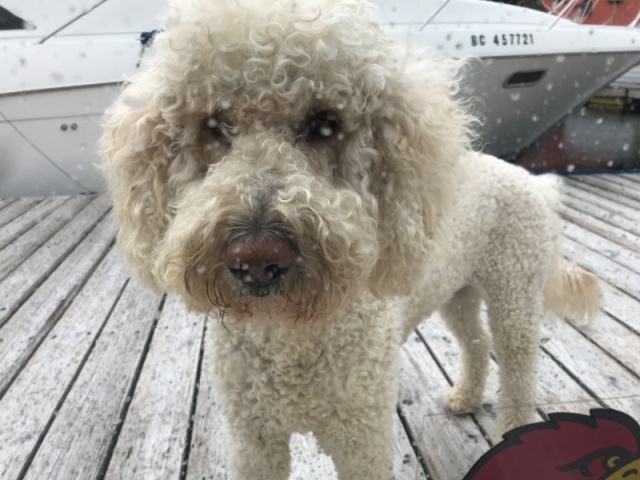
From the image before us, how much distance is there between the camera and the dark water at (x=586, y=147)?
182 inches

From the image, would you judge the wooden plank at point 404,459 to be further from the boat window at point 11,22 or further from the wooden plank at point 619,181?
the boat window at point 11,22

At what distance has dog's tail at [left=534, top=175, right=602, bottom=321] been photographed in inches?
71.9

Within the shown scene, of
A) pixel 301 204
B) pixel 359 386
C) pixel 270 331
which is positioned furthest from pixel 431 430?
pixel 301 204

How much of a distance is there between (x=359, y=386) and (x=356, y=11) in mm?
733

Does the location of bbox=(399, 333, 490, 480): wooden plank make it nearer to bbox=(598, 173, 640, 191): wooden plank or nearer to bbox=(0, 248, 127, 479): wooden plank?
bbox=(0, 248, 127, 479): wooden plank

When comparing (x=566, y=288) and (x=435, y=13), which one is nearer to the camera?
(x=566, y=288)

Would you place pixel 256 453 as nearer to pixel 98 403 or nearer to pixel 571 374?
pixel 98 403

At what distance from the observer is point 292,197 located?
35.5 inches

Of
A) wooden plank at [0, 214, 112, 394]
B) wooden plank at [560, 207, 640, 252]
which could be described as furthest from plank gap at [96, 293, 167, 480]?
wooden plank at [560, 207, 640, 252]

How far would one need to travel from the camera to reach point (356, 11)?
1.05 meters

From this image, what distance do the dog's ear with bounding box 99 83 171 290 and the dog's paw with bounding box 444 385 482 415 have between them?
3.68 ft

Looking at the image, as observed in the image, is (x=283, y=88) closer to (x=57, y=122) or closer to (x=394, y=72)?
(x=394, y=72)

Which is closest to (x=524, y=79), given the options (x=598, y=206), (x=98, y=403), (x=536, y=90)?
(x=536, y=90)

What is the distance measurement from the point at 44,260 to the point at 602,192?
355cm
